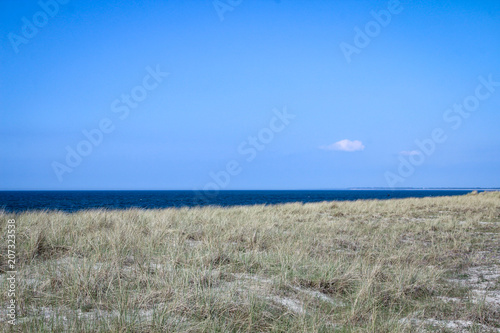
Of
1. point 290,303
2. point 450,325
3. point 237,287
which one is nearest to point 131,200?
point 237,287

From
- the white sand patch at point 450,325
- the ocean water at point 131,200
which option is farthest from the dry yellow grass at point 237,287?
the ocean water at point 131,200

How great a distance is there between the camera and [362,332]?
140 inches

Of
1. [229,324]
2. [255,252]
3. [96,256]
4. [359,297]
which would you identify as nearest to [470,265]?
[359,297]

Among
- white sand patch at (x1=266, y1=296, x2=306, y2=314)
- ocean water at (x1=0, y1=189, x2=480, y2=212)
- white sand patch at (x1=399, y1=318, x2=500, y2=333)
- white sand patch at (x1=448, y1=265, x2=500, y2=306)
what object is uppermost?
white sand patch at (x1=266, y1=296, x2=306, y2=314)

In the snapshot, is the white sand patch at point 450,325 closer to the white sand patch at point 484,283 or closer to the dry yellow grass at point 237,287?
the dry yellow grass at point 237,287

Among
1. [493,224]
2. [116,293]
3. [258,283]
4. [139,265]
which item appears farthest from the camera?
[493,224]

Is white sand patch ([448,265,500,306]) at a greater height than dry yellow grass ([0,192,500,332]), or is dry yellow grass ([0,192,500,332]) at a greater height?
dry yellow grass ([0,192,500,332])

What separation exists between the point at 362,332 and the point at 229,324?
1413 millimetres

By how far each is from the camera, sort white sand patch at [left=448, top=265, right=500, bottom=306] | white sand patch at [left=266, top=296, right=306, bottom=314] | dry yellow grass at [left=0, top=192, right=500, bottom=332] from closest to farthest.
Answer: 1. dry yellow grass at [left=0, top=192, right=500, bottom=332]
2. white sand patch at [left=266, top=296, right=306, bottom=314]
3. white sand patch at [left=448, top=265, right=500, bottom=306]

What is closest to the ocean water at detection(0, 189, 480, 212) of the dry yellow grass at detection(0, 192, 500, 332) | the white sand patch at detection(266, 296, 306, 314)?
the dry yellow grass at detection(0, 192, 500, 332)

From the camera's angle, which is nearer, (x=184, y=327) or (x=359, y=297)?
(x=184, y=327)

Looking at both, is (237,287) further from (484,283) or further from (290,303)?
(484,283)

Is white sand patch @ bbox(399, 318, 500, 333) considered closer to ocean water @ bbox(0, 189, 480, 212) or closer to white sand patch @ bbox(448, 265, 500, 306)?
white sand patch @ bbox(448, 265, 500, 306)

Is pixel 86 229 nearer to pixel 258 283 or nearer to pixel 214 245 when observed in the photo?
pixel 214 245
